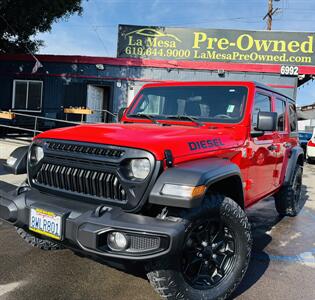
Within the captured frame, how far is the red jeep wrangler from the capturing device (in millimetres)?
2396

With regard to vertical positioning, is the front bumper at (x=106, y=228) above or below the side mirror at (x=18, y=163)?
below

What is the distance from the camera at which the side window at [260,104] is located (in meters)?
3.82

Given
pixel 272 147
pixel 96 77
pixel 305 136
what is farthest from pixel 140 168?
pixel 305 136

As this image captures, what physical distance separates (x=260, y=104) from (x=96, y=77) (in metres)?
12.1

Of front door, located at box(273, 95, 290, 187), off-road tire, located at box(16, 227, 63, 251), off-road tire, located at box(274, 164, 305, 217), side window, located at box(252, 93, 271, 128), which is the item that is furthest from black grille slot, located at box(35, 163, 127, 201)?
off-road tire, located at box(274, 164, 305, 217)

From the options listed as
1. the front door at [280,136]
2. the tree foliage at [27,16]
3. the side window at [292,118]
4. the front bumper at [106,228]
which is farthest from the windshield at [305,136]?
the front bumper at [106,228]

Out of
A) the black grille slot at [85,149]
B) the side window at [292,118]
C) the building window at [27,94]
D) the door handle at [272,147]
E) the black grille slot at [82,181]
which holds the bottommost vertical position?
the black grille slot at [82,181]

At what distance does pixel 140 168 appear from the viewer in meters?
2.59

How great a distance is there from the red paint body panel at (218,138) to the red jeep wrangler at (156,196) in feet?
0.04

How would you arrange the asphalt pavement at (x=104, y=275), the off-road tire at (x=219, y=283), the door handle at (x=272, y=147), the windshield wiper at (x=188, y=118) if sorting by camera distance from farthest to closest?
1. the door handle at (x=272, y=147)
2. the windshield wiper at (x=188, y=118)
3. the asphalt pavement at (x=104, y=275)
4. the off-road tire at (x=219, y=283)

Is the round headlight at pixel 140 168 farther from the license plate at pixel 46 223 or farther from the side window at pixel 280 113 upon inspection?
the side window at pixel 280 113

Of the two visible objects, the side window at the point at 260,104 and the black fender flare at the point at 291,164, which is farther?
the black fender flare at the point at 291,164

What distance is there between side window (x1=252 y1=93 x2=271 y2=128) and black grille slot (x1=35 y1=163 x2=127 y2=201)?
184 cm

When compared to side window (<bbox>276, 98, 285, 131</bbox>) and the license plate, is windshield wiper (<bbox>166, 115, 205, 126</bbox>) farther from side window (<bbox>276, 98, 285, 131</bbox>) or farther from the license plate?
the license plate
